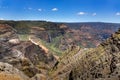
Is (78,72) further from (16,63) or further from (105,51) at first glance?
(16,63)

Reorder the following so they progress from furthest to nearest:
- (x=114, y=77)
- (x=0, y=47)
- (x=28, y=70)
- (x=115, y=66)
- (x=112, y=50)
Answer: (x=0, y=47), (x=28, y=70), (x=112, y=50), (x=115, y=66), (x=114, y=77)

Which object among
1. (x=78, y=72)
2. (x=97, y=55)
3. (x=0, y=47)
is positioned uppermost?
(x=97, y=55)

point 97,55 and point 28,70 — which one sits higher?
point 97,55

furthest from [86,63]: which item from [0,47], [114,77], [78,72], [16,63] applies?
[0,47]

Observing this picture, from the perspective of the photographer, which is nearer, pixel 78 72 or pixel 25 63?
pixel 78 72

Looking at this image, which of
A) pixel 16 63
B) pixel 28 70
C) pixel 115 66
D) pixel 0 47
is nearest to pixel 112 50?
pixel 115 66

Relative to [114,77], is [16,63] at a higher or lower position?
lower

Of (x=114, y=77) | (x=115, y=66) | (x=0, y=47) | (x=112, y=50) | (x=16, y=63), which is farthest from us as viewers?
(x=0, y=47)

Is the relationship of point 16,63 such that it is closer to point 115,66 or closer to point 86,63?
point 86,63

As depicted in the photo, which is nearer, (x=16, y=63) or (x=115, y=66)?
(x=115, y=66)
